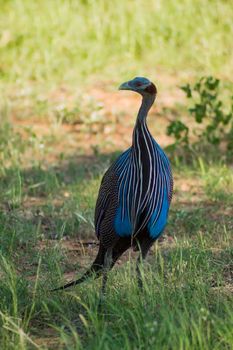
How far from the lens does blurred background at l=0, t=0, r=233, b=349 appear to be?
166 inches

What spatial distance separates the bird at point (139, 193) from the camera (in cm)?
403

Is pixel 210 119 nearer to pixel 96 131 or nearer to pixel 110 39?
pixel 96 131

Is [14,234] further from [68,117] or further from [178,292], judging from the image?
[68,117]

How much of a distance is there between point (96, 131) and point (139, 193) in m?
3.53

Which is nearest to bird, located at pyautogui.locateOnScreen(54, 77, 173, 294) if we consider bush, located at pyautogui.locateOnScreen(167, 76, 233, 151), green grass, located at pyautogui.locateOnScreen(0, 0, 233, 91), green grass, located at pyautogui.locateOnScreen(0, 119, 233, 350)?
green grass, located at pyautogui.locateOnScreen(0, 119, 233, 350)

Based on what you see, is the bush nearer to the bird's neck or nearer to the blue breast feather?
the bird's neck

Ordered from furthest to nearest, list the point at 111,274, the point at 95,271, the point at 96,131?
the point at 96,131 < the point at 95,271 < the point at 111,274

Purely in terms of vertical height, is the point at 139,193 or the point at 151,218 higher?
the point at 139,193

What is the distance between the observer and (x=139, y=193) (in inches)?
159

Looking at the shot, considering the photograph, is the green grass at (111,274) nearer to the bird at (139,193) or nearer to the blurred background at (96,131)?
the blurred background at (96,131)

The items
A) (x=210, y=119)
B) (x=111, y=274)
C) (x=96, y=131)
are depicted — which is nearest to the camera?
(x=111, y=274)

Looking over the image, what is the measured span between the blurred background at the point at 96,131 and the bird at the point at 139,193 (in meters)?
0.22

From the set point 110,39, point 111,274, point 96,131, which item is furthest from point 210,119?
point 111,274

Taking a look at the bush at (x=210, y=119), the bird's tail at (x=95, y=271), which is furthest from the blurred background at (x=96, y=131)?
the bird's tail at (x=95, y=271)
